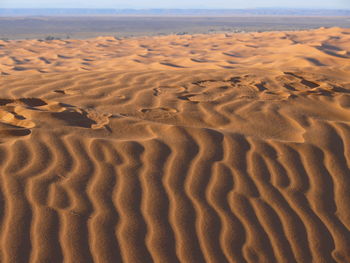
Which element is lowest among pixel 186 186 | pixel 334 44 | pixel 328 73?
pixel 334 44

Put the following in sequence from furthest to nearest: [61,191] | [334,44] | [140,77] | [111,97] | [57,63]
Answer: [334,44] → [57,63] → [140,77] → [111,97] → [61,191]

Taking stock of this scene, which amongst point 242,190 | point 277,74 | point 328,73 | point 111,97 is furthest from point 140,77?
→ point 242,190

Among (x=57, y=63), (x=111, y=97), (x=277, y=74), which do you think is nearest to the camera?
(x=111, y=97)

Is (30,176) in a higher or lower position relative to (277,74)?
higher

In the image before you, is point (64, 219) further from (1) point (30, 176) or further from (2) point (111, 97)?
(2) point (111, 97)

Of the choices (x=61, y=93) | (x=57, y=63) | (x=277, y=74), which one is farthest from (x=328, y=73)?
(x=57, y=63)

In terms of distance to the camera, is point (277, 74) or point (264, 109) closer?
point (264, 109)

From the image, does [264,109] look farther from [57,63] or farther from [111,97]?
[57,63]
